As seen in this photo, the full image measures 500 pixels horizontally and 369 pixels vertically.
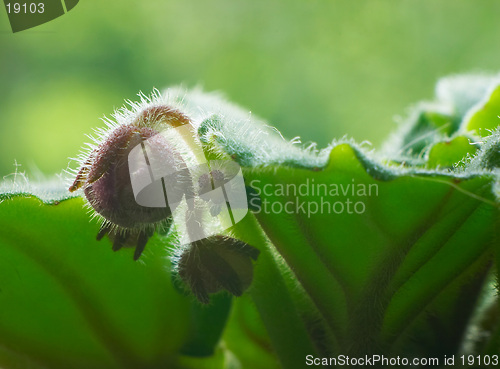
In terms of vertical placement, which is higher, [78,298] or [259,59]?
[259,59]

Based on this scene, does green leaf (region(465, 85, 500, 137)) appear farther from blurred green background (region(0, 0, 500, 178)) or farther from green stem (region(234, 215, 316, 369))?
blurred green background (region(0, 0, 500, 178))

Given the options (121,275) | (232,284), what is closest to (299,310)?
(232,284)

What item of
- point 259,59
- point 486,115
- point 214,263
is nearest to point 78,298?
point 214,263

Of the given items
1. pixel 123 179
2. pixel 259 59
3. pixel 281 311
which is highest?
pixel 259 59

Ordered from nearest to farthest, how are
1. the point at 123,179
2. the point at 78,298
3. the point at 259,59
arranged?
the point at 123,179
the point at 78,298
the point at 259,59

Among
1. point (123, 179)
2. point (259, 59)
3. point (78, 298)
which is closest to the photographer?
point (123, 179)

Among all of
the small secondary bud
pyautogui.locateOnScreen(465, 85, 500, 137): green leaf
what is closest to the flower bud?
the small secondary bud

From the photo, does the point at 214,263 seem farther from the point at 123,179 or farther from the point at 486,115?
the point at 486,115

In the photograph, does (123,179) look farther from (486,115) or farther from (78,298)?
(486,115)

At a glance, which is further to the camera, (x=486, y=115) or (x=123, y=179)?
(x=486, y=115)

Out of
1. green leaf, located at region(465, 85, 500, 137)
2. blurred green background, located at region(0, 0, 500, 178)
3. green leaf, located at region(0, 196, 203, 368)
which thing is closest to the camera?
green leaf, located at region(0, 196, 203, 368)
